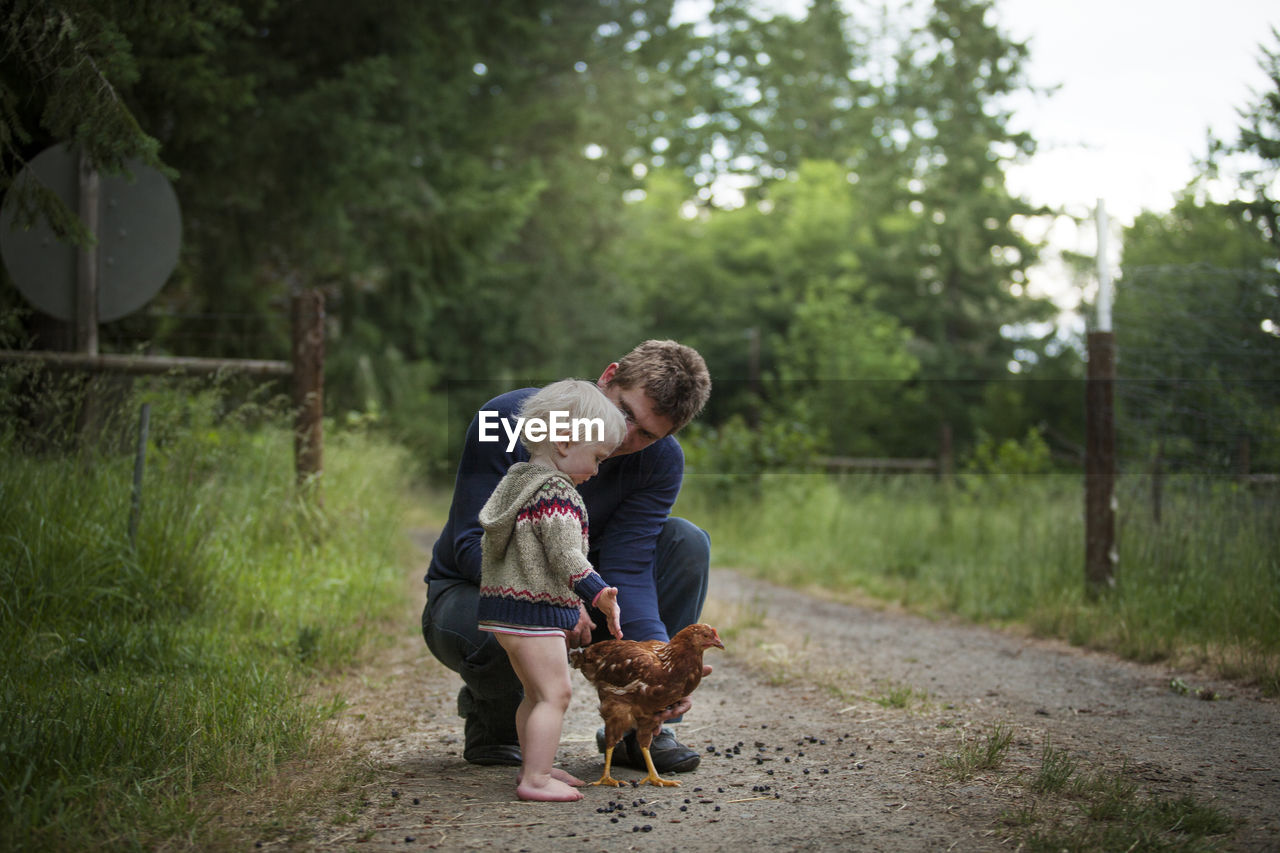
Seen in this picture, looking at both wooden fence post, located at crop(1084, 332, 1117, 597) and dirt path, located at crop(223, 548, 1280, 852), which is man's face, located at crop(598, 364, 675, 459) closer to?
dirt path, located at crop(223, 548, 1280, 852)

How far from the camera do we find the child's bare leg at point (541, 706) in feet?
10.3

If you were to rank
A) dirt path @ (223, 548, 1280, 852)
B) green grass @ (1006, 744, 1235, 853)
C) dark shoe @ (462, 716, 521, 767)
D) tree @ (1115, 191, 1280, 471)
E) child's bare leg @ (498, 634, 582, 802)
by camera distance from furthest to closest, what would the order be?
1. tree @ (1115, 191, 1280, 471)
2. dark shoe @ (462, 716, 521, 767)
3. child's bare leg @ (498, 634, 582, 802)
4. dirt path @ (223, 548, 1280, 852)
5. green grass @ (1006, 744, 1235, 853)

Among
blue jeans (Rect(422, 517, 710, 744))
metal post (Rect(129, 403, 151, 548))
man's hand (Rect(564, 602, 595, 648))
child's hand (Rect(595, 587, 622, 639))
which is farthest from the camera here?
metal post (Rect(129, 403, 151, 548))

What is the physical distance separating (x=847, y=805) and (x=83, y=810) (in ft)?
7.08

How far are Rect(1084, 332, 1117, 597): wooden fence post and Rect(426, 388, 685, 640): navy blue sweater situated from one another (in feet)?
14.2

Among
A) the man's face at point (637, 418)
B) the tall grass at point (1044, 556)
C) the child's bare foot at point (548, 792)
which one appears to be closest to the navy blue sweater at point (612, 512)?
the man's face at point (637, 418)

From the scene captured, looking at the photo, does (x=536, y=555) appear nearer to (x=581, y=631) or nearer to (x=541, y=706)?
(x=581, y=631)

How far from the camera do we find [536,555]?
3137 millimetres

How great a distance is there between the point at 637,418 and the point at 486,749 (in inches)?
52.0

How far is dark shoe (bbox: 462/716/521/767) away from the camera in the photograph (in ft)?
12.2

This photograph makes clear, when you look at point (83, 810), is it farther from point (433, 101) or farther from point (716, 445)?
point (716, 445)

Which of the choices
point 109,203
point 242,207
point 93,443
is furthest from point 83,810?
point 242,207

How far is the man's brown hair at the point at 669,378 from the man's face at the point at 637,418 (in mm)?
18

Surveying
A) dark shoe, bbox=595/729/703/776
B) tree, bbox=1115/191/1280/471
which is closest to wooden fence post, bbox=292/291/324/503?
dark shoe, bbox=595/729/703/776
